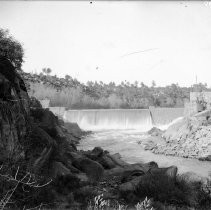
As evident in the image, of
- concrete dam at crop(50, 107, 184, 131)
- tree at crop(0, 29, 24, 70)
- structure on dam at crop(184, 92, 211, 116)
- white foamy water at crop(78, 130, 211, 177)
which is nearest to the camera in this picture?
tree at crop(0, 29, 24, 70)

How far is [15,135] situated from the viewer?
9164mm

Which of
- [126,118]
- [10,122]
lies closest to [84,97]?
[126,118]

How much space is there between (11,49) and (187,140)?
19388 millimetres

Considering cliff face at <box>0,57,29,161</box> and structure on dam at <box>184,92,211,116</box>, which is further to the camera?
structure on dam at <box>184,92,211,116</box>

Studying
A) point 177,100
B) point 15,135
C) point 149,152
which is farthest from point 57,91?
point 15,135

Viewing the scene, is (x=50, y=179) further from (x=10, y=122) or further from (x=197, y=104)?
(x=197, y=104)

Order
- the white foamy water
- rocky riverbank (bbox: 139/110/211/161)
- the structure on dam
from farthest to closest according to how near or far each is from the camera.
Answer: the structure on dam < rocky riverbank (bbox: 139/110/211/161) < the white foamy water

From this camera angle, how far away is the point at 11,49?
12.7 metres

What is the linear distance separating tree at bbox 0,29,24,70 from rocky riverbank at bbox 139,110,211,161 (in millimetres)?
15552

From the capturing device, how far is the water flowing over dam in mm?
45062

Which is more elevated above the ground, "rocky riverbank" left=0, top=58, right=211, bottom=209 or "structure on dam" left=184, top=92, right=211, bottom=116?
"structure on dam" left=184, top=92, right=211, bottom=116

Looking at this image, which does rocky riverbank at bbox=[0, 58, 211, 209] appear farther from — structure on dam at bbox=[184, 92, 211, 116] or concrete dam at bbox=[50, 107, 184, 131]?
concrete dam at bbox=[50, 107, 184, 131]

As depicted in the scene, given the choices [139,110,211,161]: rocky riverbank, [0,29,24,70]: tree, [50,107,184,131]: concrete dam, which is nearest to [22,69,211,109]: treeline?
[50,107,184,131]: concrete dam

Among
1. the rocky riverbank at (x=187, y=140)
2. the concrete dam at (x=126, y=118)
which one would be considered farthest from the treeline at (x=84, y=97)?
the rocky riverbank at (x=187, y=140)
